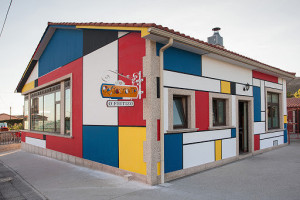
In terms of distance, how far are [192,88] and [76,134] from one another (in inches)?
169

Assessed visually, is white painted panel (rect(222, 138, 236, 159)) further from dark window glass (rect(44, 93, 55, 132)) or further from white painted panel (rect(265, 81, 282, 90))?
dark window glass (rect(44, 93, 55, 132))

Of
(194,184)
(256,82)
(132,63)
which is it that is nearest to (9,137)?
(132,63)

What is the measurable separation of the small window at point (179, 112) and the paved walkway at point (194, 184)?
4.36ft

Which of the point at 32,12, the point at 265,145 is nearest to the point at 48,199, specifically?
the point at 32,12

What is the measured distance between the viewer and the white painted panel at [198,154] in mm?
5973

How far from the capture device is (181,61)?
6.07m

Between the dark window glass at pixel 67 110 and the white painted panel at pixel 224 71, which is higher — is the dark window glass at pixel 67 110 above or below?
below

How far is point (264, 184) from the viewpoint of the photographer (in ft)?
16.9

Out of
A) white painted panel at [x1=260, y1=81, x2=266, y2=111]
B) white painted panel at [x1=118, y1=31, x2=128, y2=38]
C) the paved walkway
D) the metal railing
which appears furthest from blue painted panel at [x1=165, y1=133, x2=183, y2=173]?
the metal railing

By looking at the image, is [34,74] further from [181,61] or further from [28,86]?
[181,61]

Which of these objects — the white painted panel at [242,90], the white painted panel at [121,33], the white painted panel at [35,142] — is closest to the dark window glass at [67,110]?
the white painted panel at [35,142]

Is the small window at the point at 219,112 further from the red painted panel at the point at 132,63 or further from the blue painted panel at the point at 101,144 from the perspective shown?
the blue painted panel at the point at 101,144

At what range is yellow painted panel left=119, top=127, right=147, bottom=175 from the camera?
5.41 m

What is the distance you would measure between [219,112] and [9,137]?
49.9ft
